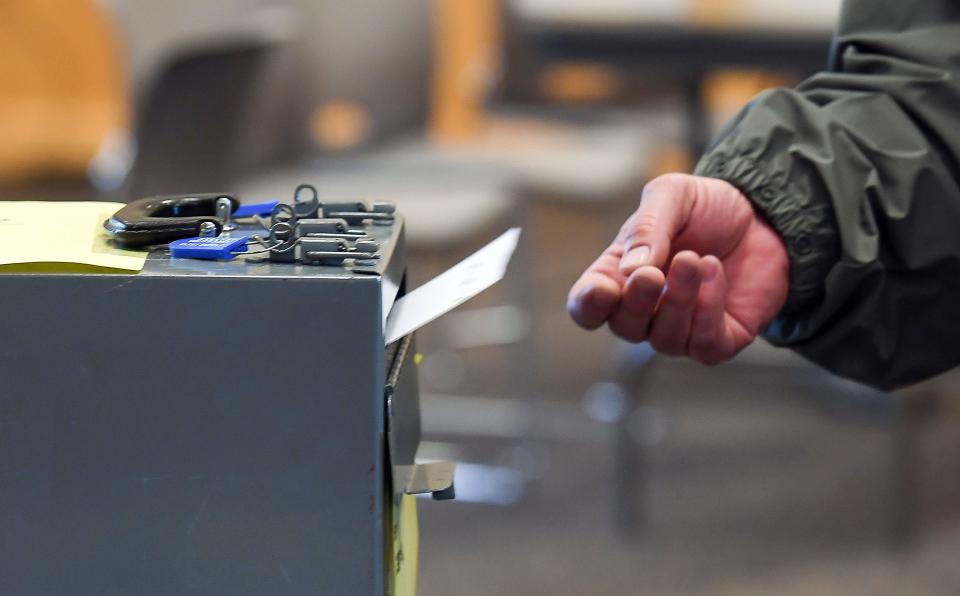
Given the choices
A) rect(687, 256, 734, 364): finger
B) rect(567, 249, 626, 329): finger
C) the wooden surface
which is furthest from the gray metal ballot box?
the wooden surface

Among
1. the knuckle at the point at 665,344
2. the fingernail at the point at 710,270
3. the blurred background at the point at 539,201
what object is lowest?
the blurred background at the point at 539,201

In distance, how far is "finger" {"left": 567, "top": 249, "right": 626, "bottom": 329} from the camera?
0.68m

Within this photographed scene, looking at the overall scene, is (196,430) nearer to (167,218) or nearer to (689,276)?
(167,218)

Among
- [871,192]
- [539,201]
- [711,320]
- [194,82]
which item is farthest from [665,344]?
[539,201]

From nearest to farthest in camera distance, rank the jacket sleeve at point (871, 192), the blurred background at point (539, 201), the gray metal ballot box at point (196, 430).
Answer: the gray metal ballot box at point (196, 430) < the jacket sleeve at point (871, 192) < the blurred background at point (539, 201)

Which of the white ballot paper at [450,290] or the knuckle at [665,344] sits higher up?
the white ballot paper at [450,290]

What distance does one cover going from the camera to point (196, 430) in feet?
1.78

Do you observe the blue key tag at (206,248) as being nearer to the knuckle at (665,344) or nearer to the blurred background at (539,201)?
the knuckle at (665,344)

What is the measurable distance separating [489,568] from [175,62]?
3.26 feet

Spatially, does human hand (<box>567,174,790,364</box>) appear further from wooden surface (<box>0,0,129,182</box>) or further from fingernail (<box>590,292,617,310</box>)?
wooden surface (<box>0,0,129,182</box>)

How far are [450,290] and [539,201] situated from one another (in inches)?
80.0

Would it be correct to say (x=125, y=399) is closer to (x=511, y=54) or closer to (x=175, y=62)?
(x=175, y=62)

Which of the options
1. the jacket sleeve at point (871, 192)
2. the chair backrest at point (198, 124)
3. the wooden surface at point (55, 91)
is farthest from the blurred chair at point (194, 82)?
the jacket sleeve at point (871, 192)

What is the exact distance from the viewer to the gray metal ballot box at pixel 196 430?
53 cm
